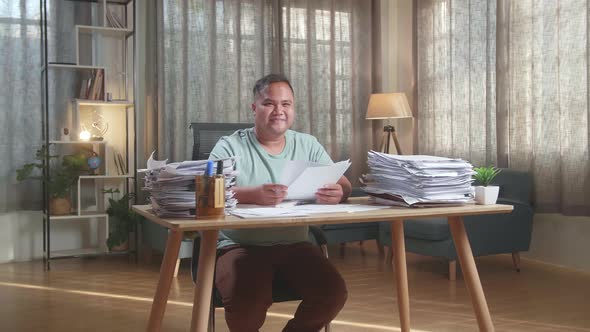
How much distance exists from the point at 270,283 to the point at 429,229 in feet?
7.15

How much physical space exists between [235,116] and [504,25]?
7.17 feet

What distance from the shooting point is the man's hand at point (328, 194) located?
207 cm

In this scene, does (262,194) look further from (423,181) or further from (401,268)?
(401,268)

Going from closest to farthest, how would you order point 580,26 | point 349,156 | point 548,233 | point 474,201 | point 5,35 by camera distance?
1. point 474,201
2. point 580,26
3. point 548,233
4. point 5,35
5. point 349,156

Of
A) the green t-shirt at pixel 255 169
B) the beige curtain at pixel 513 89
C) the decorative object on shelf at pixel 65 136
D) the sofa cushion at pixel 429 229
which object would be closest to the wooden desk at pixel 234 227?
the green t-shirt at pixel 255 169

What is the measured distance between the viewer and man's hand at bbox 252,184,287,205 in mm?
1952

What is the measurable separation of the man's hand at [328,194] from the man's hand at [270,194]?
146 mm

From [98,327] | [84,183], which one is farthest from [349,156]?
[98,327]

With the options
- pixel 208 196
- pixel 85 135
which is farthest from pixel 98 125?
pixel 208 196

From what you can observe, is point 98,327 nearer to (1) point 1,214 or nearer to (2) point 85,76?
(1) point 1,214

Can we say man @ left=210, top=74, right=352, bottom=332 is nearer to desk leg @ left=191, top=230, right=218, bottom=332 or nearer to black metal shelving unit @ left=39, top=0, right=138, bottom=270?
desk leg @ left=191, top=230, right=218, bottom=332

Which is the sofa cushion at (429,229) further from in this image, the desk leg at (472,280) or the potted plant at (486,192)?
the potted plant at (486,192)

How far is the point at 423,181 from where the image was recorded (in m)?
1.95

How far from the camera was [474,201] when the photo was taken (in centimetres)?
211
